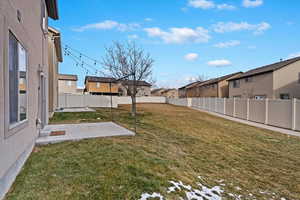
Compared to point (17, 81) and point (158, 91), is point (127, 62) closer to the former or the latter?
point (17, 81)

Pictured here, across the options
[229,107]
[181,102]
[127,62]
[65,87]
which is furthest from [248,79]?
[65,87]

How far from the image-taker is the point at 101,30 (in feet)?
55.2

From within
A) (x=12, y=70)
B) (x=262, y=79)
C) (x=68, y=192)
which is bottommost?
(x=68, y=192)

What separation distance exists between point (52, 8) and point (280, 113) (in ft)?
48.5

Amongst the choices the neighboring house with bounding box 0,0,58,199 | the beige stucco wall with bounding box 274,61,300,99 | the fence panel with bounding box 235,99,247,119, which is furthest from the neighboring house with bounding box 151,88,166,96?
the neighboring house with bounding box 0,0,58,199

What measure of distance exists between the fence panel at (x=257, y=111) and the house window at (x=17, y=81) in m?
14.1

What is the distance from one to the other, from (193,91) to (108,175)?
40.6m

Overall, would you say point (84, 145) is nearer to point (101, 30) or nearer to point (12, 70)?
point (12, 70)

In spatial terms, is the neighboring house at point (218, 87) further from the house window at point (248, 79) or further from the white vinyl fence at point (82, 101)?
the white vinyl fence at point (82, 101)

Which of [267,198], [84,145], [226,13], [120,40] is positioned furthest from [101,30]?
[267,198]

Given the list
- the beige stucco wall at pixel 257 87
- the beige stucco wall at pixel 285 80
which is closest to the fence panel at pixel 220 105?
the beige stucco wall at pixel 257 87

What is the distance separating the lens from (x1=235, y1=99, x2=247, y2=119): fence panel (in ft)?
48.4

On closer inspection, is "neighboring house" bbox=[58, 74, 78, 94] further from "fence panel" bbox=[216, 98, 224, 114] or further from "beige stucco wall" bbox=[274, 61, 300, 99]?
"beige stucco wall" bbox=[274, 61, 300, 99]

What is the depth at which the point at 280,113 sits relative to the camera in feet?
36.8
